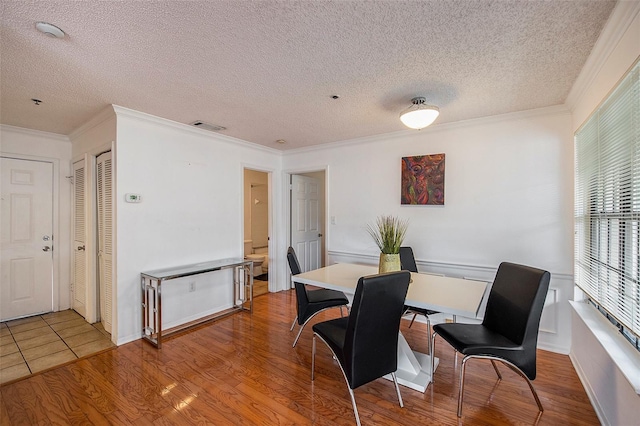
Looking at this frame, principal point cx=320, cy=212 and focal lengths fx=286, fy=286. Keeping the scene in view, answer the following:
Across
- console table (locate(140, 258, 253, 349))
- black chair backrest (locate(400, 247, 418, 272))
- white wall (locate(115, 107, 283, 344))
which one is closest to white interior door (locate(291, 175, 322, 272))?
white wall (locate(115, 107, 283, 344))

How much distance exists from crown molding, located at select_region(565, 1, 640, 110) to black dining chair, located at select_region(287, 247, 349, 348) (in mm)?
2586

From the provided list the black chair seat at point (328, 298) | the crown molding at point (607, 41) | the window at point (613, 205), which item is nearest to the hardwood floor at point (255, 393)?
the black chair seat at point (328, 298)

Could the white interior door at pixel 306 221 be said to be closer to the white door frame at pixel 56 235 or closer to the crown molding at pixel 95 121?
the crown molding at pixel 95 121

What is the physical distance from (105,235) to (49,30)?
213cm

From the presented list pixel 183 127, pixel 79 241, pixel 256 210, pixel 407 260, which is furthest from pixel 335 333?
pixel 256 210

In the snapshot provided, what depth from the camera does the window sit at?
149 centimetres

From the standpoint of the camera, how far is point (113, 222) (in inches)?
114

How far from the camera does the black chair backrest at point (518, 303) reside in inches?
69.9

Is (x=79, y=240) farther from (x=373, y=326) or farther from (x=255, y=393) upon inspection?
(x=373, y=326)

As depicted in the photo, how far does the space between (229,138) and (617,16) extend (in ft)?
12.1

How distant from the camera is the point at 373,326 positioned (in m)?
1.73

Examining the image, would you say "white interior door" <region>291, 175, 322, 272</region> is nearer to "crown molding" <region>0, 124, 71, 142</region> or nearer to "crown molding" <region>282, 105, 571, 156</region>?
"crown molding" <region>282, 105, 571, 156</region>

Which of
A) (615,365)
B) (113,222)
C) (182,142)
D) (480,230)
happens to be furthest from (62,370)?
(480,230)

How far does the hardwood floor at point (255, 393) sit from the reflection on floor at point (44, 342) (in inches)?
8.0
